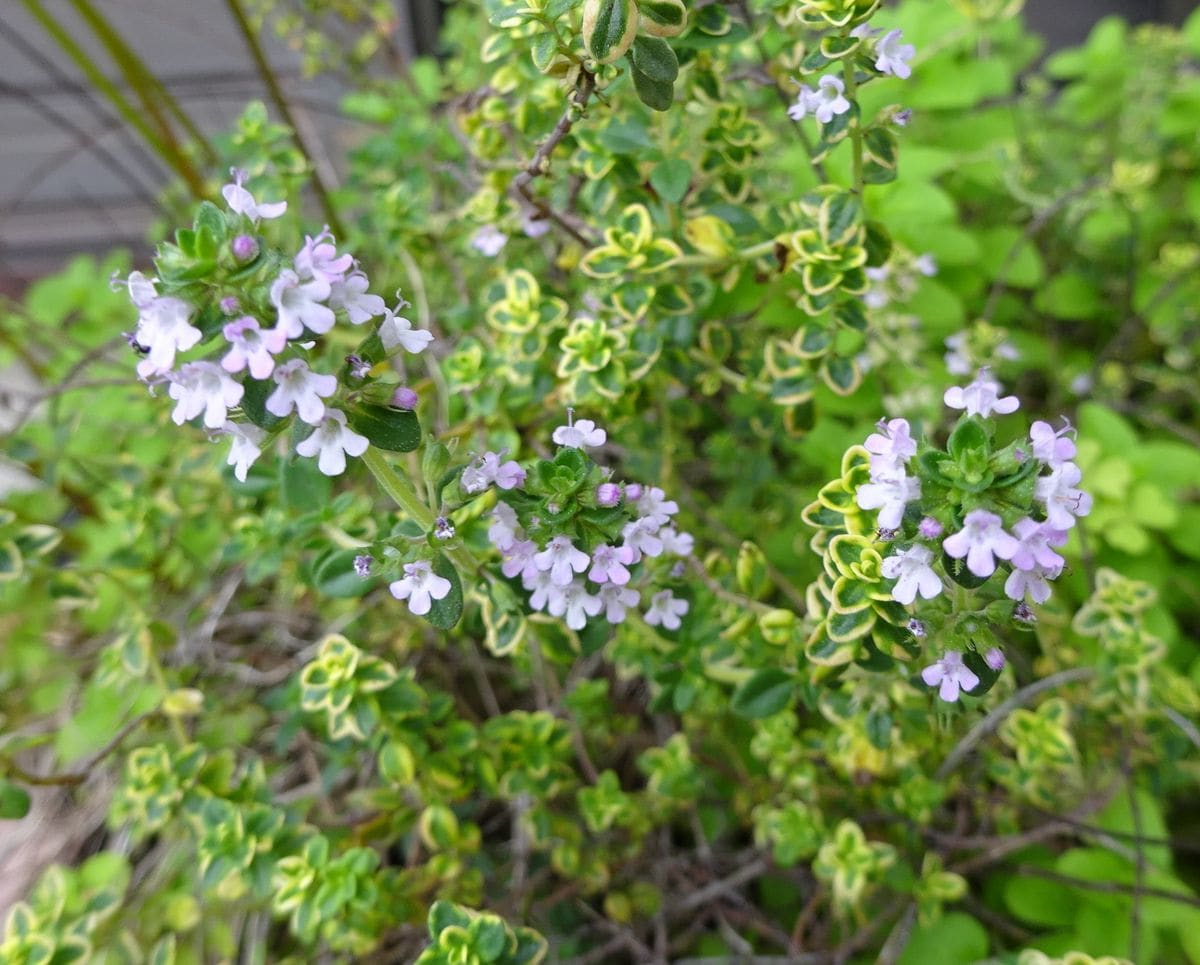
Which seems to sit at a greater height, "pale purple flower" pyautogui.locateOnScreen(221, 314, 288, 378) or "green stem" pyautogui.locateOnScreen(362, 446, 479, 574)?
"pale purple flower" pyautogui.locateOnScreen(221, 314, 288, 378)

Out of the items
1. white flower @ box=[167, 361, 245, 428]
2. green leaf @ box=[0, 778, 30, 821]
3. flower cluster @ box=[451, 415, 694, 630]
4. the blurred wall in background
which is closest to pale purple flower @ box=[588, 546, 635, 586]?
flower cluster @ box=[451, 415, 694, 630]

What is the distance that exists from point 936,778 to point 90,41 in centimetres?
300

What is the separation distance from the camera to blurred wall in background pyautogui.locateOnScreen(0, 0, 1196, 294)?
2.55m

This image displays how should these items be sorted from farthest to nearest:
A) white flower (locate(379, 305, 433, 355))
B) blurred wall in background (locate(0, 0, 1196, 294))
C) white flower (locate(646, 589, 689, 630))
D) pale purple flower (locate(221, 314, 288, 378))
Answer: blurred wall in background (locate(0, 0, 1196, 294)) → white flower (locate(646, 589, 689, 630)) → white flower (locate(379, 305, 433, 355)) → pale purple flower (locate(221, 314, 288, 378))

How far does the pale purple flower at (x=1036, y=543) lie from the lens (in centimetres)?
62

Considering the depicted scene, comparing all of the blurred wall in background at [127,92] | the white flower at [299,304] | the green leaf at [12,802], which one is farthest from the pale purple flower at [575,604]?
the blurred wall in background at [127,92]

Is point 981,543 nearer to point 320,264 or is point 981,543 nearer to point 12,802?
point 320,264

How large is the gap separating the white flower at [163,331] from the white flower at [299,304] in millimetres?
68

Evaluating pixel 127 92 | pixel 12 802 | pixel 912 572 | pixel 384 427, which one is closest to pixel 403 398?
pixel 384 427

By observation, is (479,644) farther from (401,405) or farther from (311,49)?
(311,49)

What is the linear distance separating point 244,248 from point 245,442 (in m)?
0.17

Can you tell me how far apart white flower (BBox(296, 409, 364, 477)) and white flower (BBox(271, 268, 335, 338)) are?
3.2 inches

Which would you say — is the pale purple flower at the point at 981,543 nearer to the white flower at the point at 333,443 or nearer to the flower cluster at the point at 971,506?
the flower cluster at the point at 971,506

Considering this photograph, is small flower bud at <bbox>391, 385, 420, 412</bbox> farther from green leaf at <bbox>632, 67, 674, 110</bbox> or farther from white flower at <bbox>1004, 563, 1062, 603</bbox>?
white flower at <bbox>1004, 563, 1062, 603</bbox>
